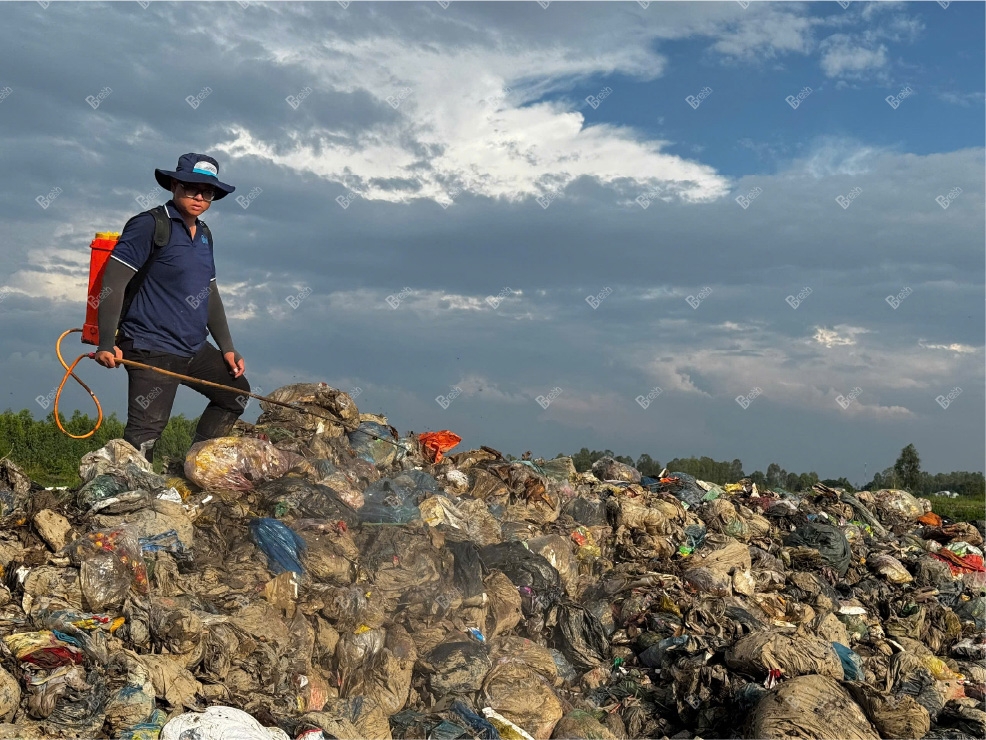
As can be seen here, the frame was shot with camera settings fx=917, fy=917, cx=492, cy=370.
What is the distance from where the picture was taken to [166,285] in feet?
18.3

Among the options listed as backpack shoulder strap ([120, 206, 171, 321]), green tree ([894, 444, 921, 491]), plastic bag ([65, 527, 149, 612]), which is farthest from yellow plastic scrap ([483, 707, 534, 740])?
green tree ([894, 444, 921, 491])

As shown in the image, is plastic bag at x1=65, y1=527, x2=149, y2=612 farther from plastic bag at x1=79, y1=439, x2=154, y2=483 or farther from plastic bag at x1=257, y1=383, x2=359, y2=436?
plastic bag at x1=257, y1=383, x2=359, y2=436

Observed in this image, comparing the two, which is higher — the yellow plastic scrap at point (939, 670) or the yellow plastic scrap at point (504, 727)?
the yellow plastic scrap at point (939, 670)

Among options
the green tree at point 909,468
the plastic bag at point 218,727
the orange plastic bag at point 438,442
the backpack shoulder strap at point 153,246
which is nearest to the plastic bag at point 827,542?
the orange plastic bag at point 438,442

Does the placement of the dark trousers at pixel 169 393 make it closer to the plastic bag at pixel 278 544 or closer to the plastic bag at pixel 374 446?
the plastic bag at pixel 278 544

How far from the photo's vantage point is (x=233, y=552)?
5156mm

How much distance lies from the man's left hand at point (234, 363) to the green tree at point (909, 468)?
60.7ft

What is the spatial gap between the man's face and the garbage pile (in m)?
1.50

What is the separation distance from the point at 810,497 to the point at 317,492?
20.4 feet

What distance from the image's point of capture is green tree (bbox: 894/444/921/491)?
21.0 metres

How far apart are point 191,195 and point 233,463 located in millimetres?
1698

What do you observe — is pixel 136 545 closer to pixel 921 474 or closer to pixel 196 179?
pixel 196 179

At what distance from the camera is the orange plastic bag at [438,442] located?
7836 mm

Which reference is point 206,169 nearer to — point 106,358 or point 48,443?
point 106,358
